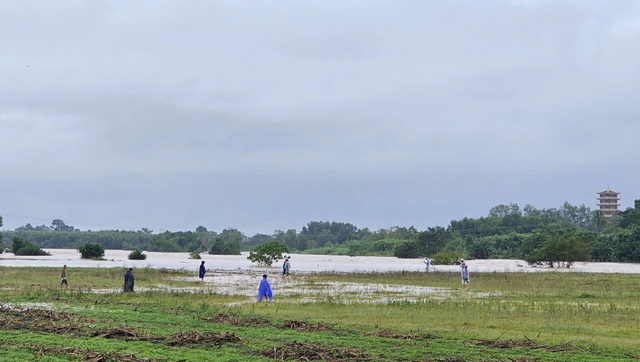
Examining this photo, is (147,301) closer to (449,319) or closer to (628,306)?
(449,319)

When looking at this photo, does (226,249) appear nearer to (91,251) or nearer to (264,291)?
(91,251)

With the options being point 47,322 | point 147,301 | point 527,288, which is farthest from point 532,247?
point 47,322

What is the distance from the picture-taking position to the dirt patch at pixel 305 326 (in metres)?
19.5

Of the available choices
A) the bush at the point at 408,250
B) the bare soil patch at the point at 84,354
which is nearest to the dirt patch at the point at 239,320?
the bare soil patch at the point at 84,354

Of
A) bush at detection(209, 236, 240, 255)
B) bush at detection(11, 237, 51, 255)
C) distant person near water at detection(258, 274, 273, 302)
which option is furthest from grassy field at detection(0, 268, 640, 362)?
bush at detection(209, 236, 240, 255)

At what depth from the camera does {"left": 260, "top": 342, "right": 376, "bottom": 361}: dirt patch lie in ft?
48.5

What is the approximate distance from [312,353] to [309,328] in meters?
4.53

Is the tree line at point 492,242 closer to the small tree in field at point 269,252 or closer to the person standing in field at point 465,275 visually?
the small tree in field at point 269,252

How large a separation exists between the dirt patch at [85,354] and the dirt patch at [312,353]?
2602 millimetres

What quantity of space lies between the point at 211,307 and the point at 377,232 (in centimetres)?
16608

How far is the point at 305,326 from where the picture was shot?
65.4ft

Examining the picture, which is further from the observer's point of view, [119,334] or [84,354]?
[119,334]

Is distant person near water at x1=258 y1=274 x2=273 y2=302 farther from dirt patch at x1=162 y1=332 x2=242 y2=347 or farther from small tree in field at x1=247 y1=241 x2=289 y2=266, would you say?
small tree in field at x1=247 y1=241 x2=289 y2=266

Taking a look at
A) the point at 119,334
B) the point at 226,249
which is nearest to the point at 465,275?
the point at 119,334
